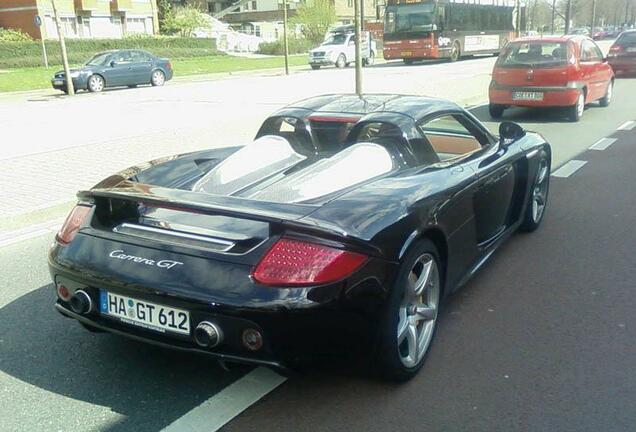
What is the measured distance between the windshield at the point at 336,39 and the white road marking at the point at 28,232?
31.4 meters

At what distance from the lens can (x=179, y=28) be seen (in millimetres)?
54562

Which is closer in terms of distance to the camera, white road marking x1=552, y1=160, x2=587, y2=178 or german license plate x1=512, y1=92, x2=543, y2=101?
white road marking x1=552, y1=160, x2=587, y2=178

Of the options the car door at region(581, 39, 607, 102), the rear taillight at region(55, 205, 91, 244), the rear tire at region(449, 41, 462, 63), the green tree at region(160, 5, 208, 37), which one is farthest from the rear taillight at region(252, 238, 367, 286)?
the green tree at region(160, 5, 208, 37)

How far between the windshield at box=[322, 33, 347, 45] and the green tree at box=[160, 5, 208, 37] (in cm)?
2162

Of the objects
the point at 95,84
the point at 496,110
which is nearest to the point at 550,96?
the point at 496,110

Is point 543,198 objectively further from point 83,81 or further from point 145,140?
point 83,81

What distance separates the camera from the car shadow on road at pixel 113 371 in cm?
295

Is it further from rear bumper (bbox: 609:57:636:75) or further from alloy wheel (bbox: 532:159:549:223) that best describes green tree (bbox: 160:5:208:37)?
alloy wheel (bbox: 532:159:549:223)

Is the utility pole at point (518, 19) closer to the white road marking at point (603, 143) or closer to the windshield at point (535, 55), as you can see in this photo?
the windshield at point (535, 55)

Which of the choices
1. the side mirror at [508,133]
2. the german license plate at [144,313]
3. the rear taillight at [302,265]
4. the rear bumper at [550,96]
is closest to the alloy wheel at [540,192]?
the side mirror at [508,133]

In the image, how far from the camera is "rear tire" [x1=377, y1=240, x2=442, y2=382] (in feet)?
9.55

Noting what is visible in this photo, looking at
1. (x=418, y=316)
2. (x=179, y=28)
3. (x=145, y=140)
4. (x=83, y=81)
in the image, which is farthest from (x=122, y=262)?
(x=179, y=28)

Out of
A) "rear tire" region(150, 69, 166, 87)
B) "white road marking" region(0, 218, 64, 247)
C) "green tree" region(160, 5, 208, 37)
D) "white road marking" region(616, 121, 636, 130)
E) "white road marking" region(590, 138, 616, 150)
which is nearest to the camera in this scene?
"white road marking" region(0, 218, 64, 247)

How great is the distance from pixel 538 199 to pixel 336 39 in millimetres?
32457
